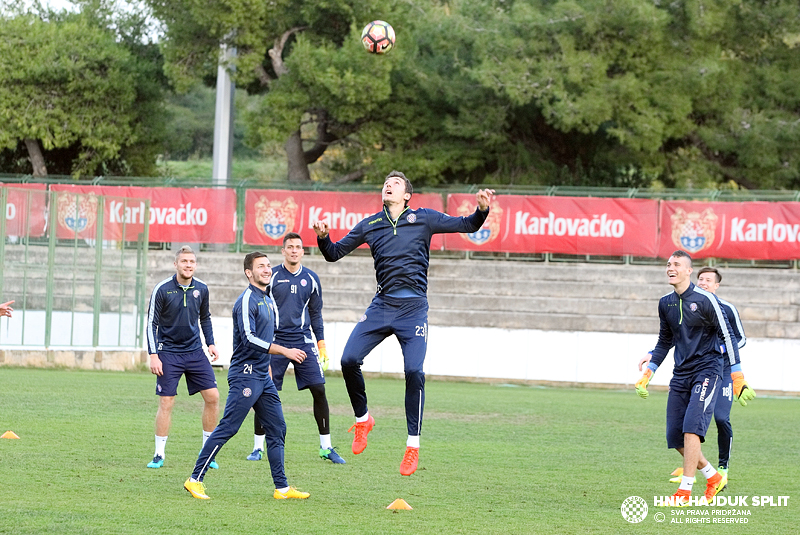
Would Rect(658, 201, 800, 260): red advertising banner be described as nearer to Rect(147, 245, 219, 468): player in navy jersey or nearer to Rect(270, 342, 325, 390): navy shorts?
Rect(270, 342, 325, 390): navy shorts

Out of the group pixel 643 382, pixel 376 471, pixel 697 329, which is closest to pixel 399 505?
pixel 376 471

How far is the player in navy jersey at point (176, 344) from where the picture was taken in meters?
10.0

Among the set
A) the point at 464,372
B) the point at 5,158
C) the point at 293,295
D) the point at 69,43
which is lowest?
the point at 464,372

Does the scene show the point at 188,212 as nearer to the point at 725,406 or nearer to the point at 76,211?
the point at 76,211

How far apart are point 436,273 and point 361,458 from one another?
16.4 meters

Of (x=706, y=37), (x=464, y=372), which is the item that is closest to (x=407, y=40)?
(x=706, y=37)

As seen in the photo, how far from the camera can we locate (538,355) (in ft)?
77.2

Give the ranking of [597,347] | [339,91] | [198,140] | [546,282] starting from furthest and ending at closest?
[198,140] → [339,91] → [546,282] → [597,347]

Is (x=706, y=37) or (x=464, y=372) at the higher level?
(x=706, y=37)

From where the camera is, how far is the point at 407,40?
3309cm

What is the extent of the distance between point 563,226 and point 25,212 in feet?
43.1

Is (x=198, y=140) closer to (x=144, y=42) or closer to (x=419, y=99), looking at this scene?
(x=144, y=42)

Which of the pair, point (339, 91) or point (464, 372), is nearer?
point (464, 372)

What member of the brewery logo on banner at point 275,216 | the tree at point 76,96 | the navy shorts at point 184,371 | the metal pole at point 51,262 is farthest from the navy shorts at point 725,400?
the tree at point 76,96
